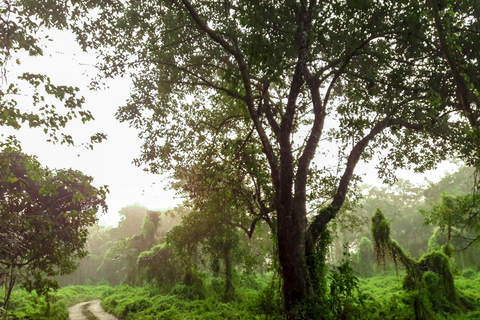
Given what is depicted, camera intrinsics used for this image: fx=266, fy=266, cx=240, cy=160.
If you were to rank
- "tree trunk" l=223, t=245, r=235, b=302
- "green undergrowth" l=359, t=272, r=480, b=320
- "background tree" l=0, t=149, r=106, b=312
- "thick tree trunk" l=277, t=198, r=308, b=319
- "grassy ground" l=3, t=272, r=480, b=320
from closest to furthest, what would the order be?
"background tree" l=0, t=149, r=106, b=312
"thick tree trunk" l=277, t=198, r=308, b=319
"grassy ground" l=3, t=272, r=480, b=320
"green undergrowth" l=359, t=272, r=480, b=320
"tree trunk" l=223, t=245, r=235, b=302

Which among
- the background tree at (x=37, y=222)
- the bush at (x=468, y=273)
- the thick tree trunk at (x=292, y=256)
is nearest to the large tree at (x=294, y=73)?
the thick tree trunk at (x=292, y=256)

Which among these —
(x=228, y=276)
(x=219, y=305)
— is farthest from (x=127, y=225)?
(x=219, y=305)

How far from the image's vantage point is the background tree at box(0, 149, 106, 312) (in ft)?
14.3

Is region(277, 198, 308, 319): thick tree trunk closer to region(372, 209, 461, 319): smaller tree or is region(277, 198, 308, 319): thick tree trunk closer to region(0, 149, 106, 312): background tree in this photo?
region(0, 149, 106, 312): background tree

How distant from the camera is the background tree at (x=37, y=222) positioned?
4371 millimetres

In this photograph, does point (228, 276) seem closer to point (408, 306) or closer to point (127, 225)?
point (408, 306)

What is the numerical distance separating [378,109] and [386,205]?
47.0m

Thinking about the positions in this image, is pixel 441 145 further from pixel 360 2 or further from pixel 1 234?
pixel 1 234

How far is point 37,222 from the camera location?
9.41 m

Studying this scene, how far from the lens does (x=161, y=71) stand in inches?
381

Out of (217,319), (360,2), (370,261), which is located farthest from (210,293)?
(370,261)

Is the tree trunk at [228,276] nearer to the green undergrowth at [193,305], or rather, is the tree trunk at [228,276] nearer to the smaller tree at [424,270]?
the green undergrowth at [193,305]

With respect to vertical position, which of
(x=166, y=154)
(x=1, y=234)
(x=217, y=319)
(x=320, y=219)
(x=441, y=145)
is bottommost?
(x=217, y=319)

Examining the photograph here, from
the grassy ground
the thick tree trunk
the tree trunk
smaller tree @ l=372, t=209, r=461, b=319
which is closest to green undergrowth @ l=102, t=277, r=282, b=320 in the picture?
the grassy ground
